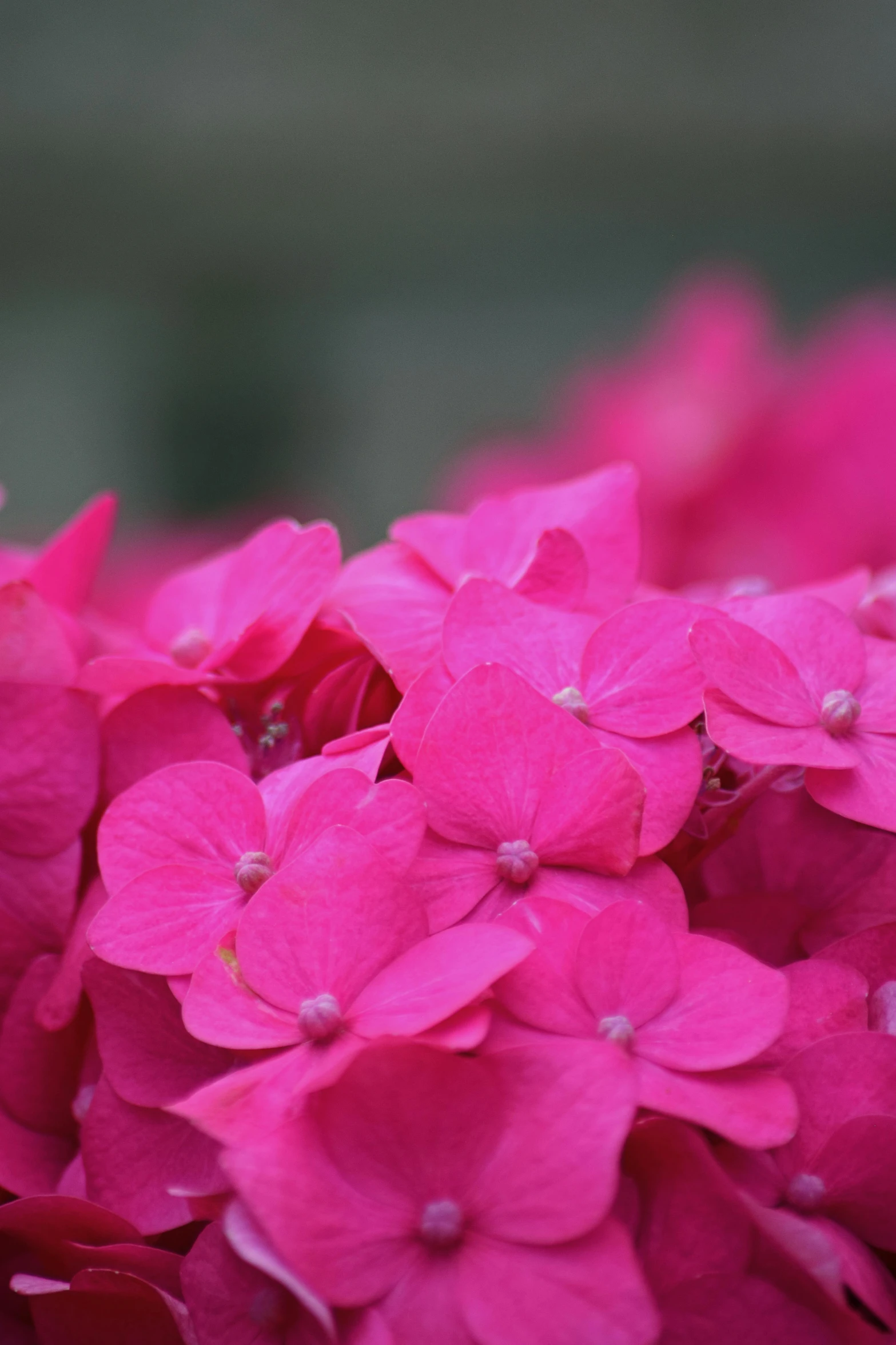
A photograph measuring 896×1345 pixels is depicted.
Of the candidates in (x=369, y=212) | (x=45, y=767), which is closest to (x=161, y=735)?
(x=45, y=767)

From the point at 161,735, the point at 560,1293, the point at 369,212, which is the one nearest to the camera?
the point at 560,1293

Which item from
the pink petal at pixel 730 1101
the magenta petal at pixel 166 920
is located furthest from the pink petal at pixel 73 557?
the pink petal at pixel 730 1101

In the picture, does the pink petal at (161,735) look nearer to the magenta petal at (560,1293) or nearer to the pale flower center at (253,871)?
the pale flower center at (253,871)

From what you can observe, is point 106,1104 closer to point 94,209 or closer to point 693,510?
point 693,510

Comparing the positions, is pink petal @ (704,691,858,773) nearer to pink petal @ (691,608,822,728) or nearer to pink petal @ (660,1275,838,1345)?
pink petal @ (691,608,822,728)

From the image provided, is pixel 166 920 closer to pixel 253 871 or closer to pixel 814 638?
pixel 253 871

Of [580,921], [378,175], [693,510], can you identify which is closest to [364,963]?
[580,921]
